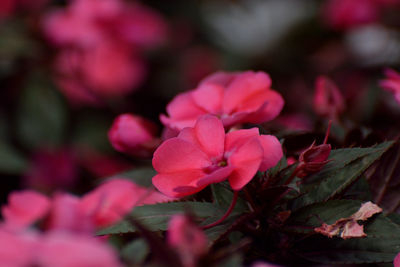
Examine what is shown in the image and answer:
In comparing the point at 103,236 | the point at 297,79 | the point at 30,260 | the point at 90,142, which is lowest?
the point at 90,142

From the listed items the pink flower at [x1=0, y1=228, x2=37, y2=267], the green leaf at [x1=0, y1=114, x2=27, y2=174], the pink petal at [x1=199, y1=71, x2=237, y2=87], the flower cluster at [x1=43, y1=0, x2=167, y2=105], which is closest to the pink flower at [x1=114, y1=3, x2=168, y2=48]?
the flower cluster at [x1=43, y1=0, x2=167, y2=105]

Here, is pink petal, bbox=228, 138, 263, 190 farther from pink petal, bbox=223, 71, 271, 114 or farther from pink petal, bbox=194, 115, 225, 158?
pink petal, bbox=223, 71, 271, 114

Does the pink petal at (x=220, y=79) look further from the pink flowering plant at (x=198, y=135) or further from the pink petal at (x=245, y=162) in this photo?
the pink petal at (x=245, y=162)

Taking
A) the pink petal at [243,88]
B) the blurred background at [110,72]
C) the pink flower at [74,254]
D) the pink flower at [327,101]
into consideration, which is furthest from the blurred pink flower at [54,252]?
the blurred background at [110,72]

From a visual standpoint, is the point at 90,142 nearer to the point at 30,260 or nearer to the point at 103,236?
the point at 103,236

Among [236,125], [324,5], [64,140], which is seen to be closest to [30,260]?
[236,125]

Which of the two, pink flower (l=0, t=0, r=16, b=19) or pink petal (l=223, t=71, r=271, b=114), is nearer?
pink petal (l=223, t=71, r=271, b=114)

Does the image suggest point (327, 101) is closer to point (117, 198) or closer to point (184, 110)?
point (184, 110)
